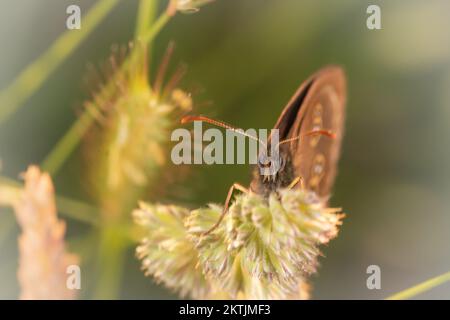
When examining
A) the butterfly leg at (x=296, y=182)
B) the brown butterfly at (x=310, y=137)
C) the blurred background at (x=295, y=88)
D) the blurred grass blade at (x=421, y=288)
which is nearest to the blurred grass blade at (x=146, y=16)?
the blurred background at (x=295, y=88)

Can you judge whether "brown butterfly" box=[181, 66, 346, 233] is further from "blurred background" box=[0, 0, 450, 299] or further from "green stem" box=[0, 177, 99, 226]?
"green stem" box=[0, 177, 99, 226]

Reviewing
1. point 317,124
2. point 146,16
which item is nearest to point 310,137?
point 317,124

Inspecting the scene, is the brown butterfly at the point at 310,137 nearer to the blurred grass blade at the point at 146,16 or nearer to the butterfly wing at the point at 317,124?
the butterfly wing at the point at 317,124

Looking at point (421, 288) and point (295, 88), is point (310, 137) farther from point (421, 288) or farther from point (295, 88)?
point (421, 288)

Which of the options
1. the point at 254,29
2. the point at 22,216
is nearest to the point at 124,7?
the point at 254,29

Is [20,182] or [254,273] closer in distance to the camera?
[254,273]

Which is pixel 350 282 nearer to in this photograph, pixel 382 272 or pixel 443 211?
pixel 382 272
